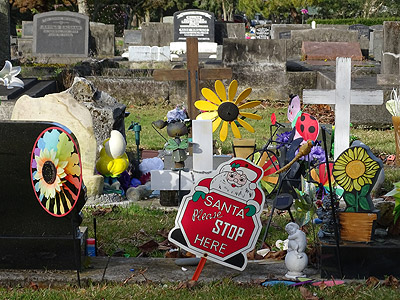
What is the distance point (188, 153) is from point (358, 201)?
9.71 ft

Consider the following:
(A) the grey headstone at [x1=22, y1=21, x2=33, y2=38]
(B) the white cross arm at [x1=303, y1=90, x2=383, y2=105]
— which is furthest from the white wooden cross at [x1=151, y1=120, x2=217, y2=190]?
(A) the grey headstone at [x1=22, y1=21, x2=33, y2=38]

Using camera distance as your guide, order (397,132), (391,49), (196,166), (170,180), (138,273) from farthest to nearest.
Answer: (391,49) → (397,132) → (170,180) → (196,166) → (138,273)

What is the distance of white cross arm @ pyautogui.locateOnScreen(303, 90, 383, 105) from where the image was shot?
256 inches

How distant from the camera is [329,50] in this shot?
2053 centimetres

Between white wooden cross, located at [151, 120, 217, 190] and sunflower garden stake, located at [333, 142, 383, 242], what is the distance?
1.64 metres

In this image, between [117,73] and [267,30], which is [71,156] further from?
[267,30]

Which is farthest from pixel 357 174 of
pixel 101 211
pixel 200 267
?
pixel 101 211

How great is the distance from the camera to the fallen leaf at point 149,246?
17.4 ft

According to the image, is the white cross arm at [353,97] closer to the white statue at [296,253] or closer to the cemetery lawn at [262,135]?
the cemetery lawn at [262,135]

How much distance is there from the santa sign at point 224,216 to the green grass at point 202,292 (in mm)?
168

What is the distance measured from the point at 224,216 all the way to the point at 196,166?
6.73ft

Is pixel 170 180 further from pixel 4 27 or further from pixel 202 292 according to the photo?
pixel 4 27

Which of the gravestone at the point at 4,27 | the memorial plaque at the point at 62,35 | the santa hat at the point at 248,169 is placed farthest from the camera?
the memorial plaque at the point at 62,35

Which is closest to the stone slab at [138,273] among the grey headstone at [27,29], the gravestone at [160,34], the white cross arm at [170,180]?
the white cross arm at [170,180]
